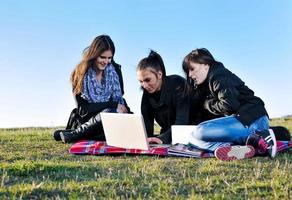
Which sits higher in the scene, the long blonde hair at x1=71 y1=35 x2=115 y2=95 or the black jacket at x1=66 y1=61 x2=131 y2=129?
the long blonde hair at x1=71 y1=35 x2=115 y2=95

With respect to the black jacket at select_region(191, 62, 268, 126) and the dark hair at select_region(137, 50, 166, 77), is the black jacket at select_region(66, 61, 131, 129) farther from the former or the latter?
the black jacket at select_region(191, 62, 268, 126)

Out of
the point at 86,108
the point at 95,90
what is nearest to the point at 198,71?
the point at 95,90

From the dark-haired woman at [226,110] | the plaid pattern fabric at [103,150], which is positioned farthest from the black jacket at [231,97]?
the plaid pattern fabric at [103,150]

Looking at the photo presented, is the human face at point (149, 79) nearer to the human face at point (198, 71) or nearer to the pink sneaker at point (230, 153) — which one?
the human face at point (198, 71)

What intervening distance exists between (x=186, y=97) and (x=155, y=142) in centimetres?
89

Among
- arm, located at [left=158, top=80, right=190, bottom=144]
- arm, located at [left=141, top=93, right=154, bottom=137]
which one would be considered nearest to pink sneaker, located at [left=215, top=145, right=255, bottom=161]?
arm, located at [left=158, top=80, right=190, bottom=144]

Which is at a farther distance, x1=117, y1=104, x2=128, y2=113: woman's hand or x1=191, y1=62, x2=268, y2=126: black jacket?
x1=117, y1=104, x2=128, y2=113: woman's hand

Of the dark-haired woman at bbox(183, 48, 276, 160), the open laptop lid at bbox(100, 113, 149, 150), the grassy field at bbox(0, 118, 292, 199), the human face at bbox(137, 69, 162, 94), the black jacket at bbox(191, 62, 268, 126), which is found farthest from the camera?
the human face at bbox(137, 69, 162, 94)

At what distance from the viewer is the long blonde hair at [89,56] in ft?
30.1

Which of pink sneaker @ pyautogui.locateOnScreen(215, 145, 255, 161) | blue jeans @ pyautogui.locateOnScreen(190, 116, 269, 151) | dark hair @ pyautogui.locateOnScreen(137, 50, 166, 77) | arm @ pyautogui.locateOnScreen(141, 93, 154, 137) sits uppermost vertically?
dark hair @ pyautogui.locateOnScreen(137, 50, 166, 77)

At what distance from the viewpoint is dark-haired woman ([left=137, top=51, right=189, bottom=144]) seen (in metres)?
8.11

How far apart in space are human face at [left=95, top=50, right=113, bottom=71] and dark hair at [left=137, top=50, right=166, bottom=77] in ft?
3.75

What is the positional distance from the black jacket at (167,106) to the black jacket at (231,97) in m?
0.47

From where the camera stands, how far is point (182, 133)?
7617 millimetres
